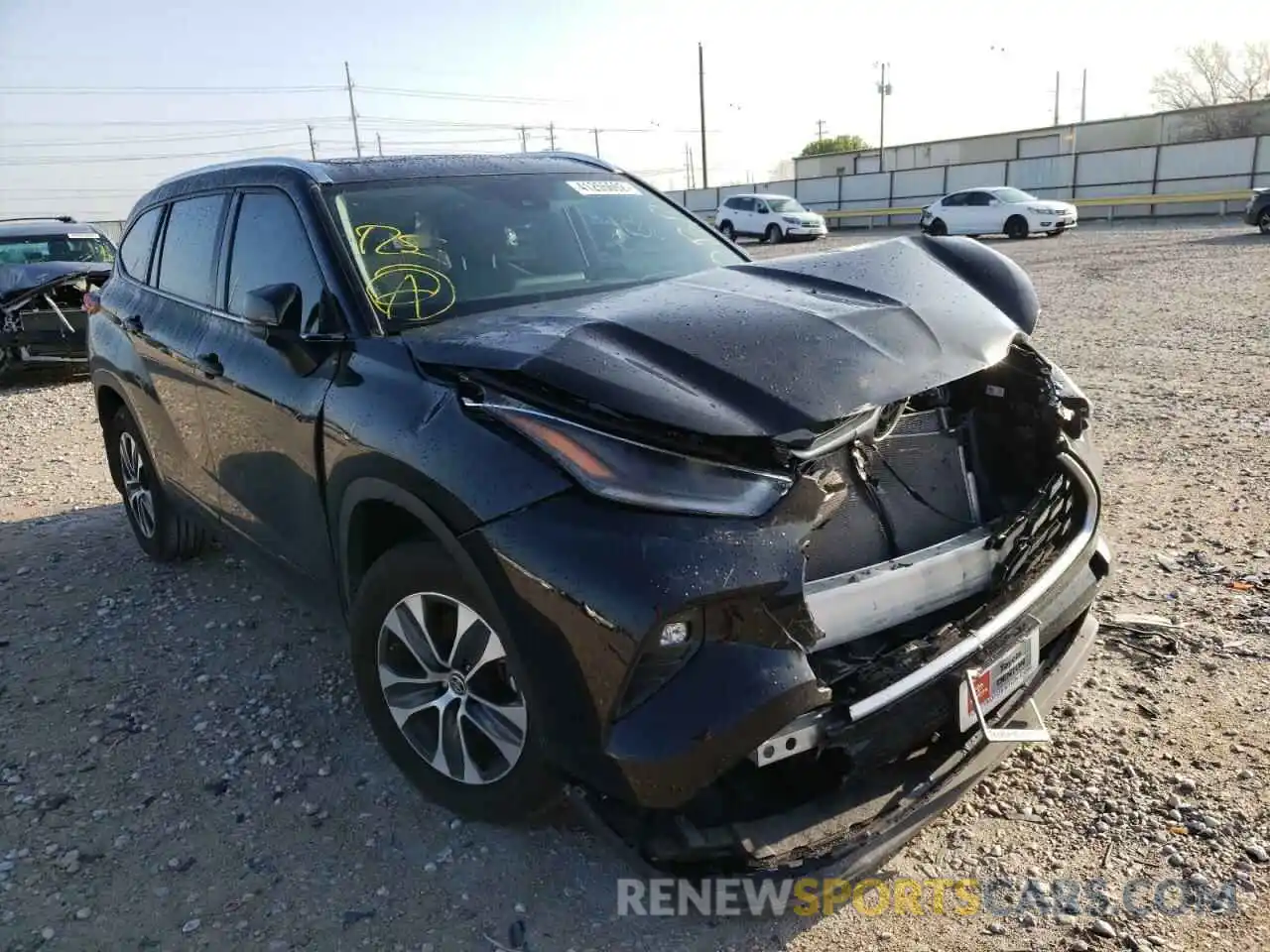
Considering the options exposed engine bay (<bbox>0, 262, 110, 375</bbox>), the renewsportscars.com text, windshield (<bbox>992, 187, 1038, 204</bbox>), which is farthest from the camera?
windshield (<bbox>992, 187, 1038, 204</bbox>)

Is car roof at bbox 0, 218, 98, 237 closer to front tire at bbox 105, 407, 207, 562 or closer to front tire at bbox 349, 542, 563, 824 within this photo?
front tire at bbox 105, 407, 207, 562

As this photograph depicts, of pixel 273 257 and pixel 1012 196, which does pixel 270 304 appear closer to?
pixel 273 257

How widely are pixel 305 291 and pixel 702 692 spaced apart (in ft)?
6.53

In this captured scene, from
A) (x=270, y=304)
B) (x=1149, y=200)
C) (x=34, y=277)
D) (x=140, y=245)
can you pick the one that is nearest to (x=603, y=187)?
(x=270, y=304)

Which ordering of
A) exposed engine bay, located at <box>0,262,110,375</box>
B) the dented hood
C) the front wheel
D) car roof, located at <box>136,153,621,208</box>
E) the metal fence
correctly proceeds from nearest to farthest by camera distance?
1. the dented hood
2. car roof, located at <box>136,153,621,208</box>
3. exposed engine bay, located at <box>0,262,110,375</box>
4. the front wheel
5. the metal fence

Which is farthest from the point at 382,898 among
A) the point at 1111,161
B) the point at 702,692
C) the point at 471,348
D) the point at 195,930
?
the point at 1111,161

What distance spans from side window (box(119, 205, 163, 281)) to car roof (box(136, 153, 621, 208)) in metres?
0.46

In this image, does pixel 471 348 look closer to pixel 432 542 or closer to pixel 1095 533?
pixel 432 542

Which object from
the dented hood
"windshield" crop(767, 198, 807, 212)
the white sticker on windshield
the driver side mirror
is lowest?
"windshield" crop(767, 198, 807, 212)

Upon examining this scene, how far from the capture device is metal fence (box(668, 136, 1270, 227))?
32.2 meters

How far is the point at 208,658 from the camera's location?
396 centimetres

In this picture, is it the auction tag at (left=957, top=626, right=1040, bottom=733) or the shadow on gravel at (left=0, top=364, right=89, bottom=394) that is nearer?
the auction tag at (left=957, top=626, right=1040, bottom=733)

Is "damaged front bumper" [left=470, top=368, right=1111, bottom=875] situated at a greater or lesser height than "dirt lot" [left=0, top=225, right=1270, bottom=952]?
greater

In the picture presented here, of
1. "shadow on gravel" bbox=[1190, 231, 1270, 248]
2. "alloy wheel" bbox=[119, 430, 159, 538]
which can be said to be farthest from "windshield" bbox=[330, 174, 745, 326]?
"shadow on gravel" bbox=[1190, 231, 1270, 248]
